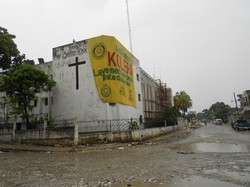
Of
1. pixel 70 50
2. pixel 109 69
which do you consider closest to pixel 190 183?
pixel 109 69

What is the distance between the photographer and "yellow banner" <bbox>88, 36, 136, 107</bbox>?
21547mm

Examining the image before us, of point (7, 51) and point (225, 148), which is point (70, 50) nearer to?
point (7, 51)

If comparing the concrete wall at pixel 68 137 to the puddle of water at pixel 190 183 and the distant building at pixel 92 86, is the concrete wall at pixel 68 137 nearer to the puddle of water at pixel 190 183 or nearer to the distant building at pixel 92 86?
the distant building at pixel 92 86

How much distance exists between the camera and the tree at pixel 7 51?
21.3 meters

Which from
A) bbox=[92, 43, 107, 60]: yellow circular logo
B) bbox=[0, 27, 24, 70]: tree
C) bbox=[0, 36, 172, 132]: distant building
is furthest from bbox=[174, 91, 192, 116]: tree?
bbox=[0, 27, 24, 70]: tree

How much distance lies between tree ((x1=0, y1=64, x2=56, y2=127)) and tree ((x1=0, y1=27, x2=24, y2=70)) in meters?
1.51

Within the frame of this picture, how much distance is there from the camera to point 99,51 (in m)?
22.6

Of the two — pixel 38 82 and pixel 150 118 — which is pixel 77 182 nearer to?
pixel 38 82

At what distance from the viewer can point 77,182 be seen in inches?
259

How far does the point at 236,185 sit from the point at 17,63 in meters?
23.7

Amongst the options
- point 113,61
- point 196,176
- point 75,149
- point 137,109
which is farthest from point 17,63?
point 196,176

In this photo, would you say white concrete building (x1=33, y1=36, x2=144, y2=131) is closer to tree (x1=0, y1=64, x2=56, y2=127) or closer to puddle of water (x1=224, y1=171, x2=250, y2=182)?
tree (x1=0, y1=64, x2=56, y2=127)

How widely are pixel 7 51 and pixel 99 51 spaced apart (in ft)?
30.5

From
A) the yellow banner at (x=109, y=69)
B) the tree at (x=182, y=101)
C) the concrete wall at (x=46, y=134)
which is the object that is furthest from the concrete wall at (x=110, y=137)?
the tree at (x=182, y=101)
